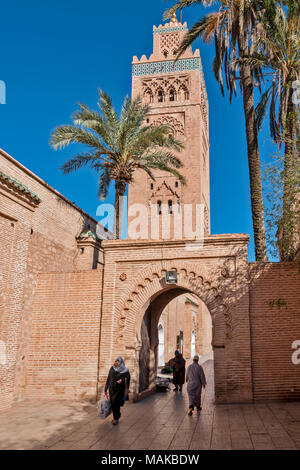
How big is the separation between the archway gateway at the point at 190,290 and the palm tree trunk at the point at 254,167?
7.35 feet

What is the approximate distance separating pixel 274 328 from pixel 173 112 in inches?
831

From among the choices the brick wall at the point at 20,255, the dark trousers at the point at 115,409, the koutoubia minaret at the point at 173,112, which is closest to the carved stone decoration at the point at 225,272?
the dark trousers at the point at 115,409

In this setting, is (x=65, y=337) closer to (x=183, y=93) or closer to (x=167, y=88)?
(x=183, y=93)

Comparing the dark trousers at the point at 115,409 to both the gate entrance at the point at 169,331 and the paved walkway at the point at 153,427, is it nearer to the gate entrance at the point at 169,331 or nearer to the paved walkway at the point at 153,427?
the paved walkway at the point at 153,427

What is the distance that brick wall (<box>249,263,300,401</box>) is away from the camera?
9586mm

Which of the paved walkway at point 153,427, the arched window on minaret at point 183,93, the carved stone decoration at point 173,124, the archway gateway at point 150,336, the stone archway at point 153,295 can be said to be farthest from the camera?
the arched window on minaret at point 183,93

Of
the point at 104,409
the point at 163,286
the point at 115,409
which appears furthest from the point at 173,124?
the point at 104,409

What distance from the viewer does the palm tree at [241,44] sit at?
12922 mm

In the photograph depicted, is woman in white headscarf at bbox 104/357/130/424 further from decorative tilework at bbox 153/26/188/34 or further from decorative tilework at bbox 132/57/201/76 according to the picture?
decorative tilework at bbox 153/26/188/34

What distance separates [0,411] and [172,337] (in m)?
15.9

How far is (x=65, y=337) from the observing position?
1111cm

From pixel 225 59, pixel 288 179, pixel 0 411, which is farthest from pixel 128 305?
pixel 225 59

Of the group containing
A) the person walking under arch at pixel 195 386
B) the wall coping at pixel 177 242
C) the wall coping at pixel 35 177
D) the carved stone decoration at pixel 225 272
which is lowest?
the person walking under arch at pixel 195 386

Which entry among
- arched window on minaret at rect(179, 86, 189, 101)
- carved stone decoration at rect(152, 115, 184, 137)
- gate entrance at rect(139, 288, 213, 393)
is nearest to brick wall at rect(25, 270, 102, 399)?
gate entrance at rect(139, 288, 213, 393)
